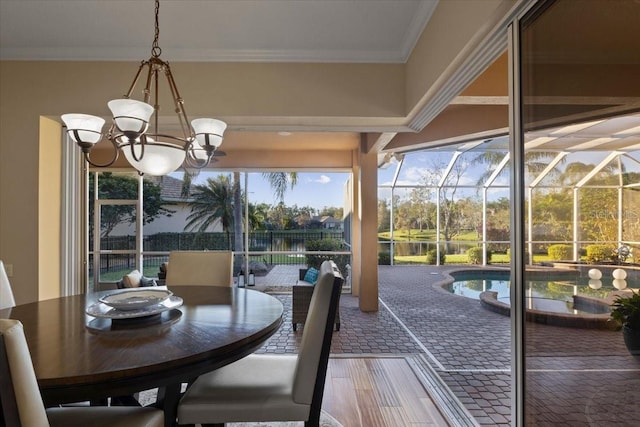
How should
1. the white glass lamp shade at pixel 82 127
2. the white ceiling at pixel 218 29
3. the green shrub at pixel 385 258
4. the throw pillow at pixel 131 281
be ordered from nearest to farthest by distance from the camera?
the white glass lamp shade at pixel 82 127 → the white ceiling at pixel 218 29 → the throw pillow at pixel 131 281 → the green shrub at pixel 385 258

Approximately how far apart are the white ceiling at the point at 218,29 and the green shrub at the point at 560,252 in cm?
157

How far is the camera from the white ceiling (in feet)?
6.98

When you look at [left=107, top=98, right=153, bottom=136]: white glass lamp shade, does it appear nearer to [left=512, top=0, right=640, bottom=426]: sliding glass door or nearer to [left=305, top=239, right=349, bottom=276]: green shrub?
[left=512, top=0, right=640, bottom=426]: sliding glass door

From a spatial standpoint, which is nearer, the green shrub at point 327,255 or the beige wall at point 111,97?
the beige wall at point 111,97

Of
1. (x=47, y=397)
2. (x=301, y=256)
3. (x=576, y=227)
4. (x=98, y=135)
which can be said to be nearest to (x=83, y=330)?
(x=47, y=397)

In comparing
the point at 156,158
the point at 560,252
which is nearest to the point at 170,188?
the point at 156,158

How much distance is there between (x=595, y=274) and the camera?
1094 millimetres

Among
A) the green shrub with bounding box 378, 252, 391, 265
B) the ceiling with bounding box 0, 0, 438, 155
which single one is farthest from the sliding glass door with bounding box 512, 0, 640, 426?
the green shrub with bounding box 378, 252, 391, 265

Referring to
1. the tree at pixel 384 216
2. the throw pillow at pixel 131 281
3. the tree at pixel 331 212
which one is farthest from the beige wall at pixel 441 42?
the tree at pixel 384 216

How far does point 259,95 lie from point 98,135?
50.5 inches

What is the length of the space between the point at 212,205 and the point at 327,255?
2.39 m

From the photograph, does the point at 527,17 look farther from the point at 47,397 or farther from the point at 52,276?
the point at 52,276

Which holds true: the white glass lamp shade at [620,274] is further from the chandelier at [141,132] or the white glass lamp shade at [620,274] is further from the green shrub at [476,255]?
the green shrub at [476,255]

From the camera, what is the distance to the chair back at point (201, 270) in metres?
2.81
